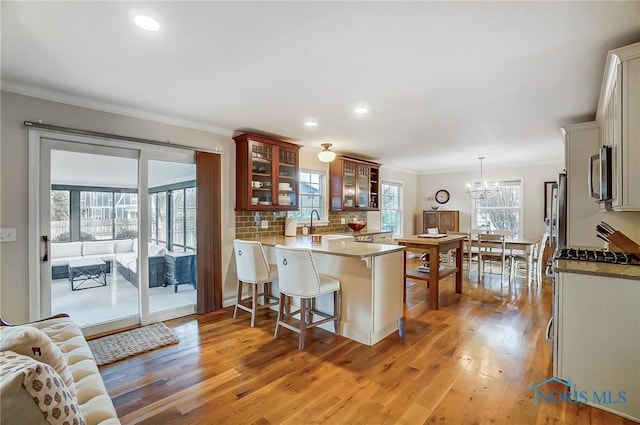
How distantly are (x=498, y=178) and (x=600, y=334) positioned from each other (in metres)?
5.91

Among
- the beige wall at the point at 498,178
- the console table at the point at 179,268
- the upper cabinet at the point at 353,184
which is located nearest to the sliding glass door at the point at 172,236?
the console table at the point at 179,268

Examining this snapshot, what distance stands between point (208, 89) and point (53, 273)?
227 centimetres

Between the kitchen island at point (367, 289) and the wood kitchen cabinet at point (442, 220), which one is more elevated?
Result: the wood kitchen cabinet at point (442, 220)

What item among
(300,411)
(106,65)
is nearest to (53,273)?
(106,65)

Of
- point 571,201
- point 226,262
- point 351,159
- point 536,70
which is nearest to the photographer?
point 536,70

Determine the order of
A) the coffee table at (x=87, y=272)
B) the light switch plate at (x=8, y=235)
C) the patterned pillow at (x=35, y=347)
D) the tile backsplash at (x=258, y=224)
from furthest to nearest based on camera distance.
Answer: the tile backsplash at (x=258, y=224) < the coffee table at (x=87, y=272) < the light switch plate at (x=8, y=235) < the patterned pillow at (x=35, y=347)

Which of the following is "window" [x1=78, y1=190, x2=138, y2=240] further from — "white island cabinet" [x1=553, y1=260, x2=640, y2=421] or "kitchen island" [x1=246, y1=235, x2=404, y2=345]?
"white island cabinet" [x1=553, y1=260, x2=640, y2=421]

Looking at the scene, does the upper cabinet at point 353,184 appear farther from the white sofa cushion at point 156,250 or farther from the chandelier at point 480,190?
the white sofa cushion at point 156,250

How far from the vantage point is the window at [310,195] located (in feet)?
16.9

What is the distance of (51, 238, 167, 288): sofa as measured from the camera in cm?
293

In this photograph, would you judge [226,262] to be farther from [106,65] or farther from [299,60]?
[299,60]

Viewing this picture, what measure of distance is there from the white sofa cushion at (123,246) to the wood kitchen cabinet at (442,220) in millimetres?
6452

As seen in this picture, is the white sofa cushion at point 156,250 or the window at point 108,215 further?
the white sofa cushion at point 156,250

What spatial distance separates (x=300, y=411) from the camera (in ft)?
6.40
